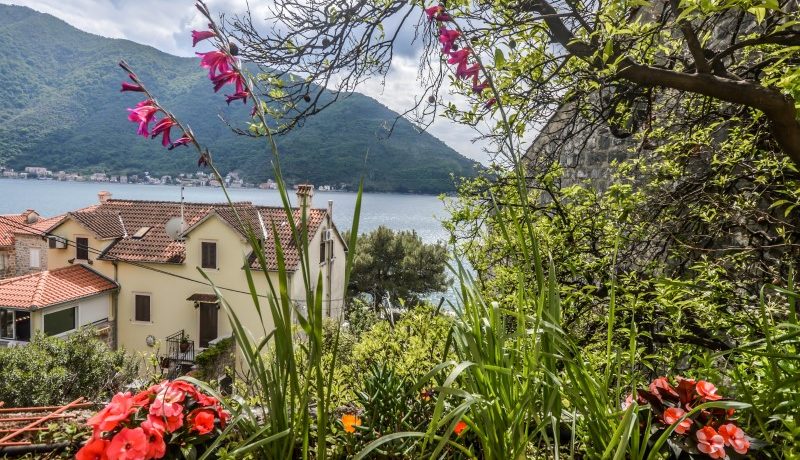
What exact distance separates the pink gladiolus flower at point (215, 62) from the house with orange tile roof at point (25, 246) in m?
15.8

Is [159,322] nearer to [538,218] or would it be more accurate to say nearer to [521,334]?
[538,218]

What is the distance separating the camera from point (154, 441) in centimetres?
93

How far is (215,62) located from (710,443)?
1.39 meters

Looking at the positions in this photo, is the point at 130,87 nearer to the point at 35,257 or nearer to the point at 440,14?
the point at 440,14

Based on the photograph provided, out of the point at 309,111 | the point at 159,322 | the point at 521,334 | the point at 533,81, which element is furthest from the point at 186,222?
the point at 521,334

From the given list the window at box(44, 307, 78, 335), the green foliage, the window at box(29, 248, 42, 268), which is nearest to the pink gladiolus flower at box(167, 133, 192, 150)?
the green foliage

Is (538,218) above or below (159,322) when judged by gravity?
above

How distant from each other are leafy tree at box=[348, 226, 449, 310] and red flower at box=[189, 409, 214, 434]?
57.9ft

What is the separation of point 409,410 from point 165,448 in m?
0.60

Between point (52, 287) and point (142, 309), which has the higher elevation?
point (52, 287)

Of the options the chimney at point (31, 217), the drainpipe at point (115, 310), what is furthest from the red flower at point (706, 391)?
the chimney at point (31, 217)

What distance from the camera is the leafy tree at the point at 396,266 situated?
18875mm

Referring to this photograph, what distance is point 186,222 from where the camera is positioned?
42.3 feet

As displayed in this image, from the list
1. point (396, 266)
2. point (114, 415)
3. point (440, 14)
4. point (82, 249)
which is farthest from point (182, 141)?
point (396, 266)
